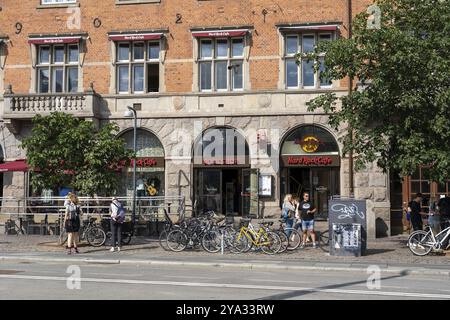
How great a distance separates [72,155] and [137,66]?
829 centimetres

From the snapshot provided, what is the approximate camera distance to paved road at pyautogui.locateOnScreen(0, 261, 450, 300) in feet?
31.4

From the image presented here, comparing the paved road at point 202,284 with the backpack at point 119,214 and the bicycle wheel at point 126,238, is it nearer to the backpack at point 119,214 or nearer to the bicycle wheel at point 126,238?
Result: the backpack at point 119,214

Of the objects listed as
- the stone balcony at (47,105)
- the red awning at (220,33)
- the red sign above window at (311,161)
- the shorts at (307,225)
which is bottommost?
the shorts at (307,225)

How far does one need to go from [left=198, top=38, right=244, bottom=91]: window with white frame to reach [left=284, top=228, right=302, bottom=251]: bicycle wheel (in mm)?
8812

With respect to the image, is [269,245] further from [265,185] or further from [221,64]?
[221,64]

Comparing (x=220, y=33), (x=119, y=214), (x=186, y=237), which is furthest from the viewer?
(x=220, y=33)

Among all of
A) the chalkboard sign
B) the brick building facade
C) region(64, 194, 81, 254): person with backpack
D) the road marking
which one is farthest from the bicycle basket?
the road marking

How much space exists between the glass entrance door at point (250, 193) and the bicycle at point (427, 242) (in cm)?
826

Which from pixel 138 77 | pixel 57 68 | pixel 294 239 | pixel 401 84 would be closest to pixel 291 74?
pixel 138 77

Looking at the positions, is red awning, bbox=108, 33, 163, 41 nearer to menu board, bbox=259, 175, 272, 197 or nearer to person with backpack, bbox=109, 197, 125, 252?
menu board, bbox=259, 175, 272, 197

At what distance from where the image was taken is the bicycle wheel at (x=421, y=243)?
661 inches

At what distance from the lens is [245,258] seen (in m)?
16.1

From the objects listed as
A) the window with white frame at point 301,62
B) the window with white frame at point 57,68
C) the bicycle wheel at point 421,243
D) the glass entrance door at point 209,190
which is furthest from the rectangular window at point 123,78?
the bicycle wheel at point 421,243

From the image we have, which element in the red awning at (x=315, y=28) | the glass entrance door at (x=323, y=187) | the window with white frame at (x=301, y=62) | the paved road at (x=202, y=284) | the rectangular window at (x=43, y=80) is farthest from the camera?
the rectangular window at (x=43, y=80)
